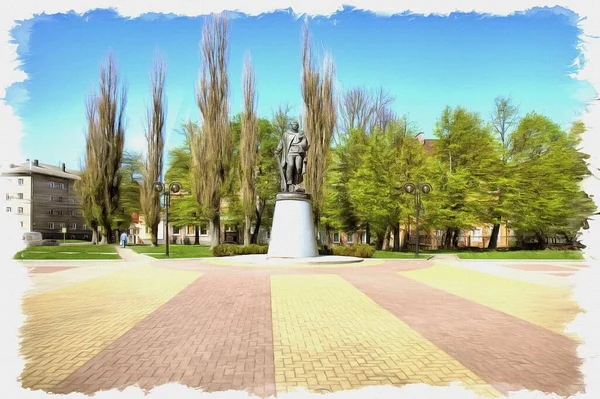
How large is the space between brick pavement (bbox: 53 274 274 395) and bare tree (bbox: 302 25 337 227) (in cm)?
2168

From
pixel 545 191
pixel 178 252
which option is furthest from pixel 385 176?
pixel 178 252

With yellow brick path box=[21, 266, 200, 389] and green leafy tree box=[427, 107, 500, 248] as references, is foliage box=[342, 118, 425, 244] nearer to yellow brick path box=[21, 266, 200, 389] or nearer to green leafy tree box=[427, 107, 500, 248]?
green leafy tree box=[427, 107, 500, 248]

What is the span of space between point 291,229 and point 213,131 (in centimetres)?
1422

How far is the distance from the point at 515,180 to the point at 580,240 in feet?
110

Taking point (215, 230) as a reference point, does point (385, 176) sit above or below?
above

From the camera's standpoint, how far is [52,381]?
4359mm

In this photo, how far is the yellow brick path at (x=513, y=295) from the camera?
8055 millimetres

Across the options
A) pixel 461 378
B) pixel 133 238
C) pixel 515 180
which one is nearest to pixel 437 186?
pixel 515 180

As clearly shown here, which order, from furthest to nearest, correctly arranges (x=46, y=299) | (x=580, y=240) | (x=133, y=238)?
1. (x=133, y=238)
2. (x=46, y=299)
3. (x=580, y=240)

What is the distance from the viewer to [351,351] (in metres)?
5.56

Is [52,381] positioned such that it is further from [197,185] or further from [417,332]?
[197,185]

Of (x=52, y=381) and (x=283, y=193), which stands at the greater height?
(x=283, y=193)

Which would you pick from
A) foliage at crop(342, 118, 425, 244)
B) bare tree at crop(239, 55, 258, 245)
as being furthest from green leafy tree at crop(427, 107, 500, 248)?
bare tree at crop(239, 55, 258, 245)

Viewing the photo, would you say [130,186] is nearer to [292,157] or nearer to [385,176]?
[385,176]
